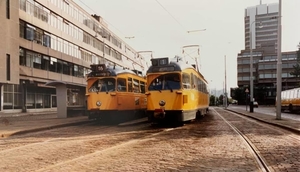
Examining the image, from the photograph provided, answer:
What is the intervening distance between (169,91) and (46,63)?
3271 cm

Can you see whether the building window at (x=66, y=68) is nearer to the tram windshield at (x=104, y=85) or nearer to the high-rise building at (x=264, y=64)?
the tram windshield at (x=104, y=85)

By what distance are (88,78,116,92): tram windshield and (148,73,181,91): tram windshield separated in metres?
3.19

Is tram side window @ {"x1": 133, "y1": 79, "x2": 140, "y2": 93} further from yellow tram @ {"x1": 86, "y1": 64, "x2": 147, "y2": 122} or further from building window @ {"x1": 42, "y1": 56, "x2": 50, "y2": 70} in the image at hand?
building window @ {"x1": 42, "y1": 56, "x2": 50, "y2": 70}

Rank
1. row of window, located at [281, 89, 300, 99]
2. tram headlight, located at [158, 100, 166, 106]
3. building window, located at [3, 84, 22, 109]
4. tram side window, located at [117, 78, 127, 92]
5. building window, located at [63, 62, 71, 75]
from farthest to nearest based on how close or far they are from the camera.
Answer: building window, located at [63, 62, 71, 75], building window, located at [3, 84, 22, 109], row of window, located at [281, 89, 300, 99], tram side window, located at [117, 78, 127, 92], tram headlight, located at [158, 100, 166, 106]

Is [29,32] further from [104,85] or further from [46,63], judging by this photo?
[104,85]

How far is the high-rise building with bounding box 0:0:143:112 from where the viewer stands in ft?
116

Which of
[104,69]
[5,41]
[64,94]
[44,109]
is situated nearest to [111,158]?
[104,69]

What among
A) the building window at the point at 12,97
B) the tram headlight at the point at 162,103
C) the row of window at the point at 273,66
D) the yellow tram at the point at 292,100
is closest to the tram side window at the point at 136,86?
the tram headlight at the point at 162,103

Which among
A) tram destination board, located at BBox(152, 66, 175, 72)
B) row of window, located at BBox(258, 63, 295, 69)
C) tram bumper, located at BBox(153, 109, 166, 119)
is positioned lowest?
tram bumper, located at BBox(153, 109, 166, 119)

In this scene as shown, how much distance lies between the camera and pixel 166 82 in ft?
54.1

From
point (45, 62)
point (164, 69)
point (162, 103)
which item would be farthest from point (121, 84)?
point (45, 62)

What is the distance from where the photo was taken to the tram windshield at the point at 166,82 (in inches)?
640

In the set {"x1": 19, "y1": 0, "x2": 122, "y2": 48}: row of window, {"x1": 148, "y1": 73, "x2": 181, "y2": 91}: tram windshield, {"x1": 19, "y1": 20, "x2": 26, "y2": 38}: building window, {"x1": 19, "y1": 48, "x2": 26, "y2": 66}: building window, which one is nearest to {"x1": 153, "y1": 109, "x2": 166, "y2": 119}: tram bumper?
{"x1": 148, "y1": 73, "x2": 181, "y2": 91}: tram windshield

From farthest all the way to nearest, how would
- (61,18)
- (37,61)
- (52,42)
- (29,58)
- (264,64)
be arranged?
(264,64)
(61,18)
(52,42)
(37,61)
(29,58)
